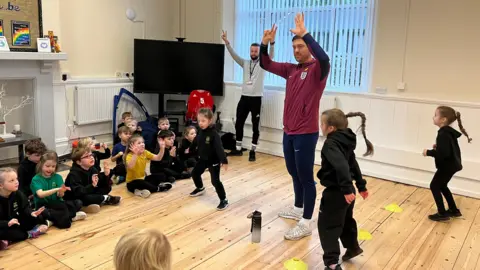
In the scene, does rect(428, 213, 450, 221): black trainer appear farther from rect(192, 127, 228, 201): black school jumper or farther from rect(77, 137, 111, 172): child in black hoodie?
rect(77, 137, 111, 172): child in black hoodie

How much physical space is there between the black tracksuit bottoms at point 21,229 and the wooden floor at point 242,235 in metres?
0.06

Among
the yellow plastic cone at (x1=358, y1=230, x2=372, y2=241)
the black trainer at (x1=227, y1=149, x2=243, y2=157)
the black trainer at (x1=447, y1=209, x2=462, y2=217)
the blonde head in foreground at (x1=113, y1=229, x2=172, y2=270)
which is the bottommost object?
the yellow plastic cone at (x1=358, y1=230, x2=372, y2=241)

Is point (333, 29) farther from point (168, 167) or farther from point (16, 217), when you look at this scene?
point (16, 217)

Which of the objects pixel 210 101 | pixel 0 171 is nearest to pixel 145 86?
pixel 210 101

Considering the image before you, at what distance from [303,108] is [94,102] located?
3.85 m

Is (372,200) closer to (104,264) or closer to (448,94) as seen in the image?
(448,94)

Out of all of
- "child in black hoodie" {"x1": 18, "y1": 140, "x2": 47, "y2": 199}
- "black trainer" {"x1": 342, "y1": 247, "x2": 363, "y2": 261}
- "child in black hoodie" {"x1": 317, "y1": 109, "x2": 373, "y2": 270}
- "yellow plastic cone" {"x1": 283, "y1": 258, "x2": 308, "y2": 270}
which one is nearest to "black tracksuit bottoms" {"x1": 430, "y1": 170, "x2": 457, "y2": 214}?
"black trainer" {"x1": 342, "y1": 247, "x2": 363, "y2": 261}

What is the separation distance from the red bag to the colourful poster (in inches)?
87.0

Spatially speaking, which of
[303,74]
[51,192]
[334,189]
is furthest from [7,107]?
[334,189]

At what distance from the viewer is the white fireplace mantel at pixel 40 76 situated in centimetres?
484

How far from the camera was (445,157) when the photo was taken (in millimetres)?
3660

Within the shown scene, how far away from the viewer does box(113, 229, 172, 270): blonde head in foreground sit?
127 cm

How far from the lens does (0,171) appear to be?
9.45ft

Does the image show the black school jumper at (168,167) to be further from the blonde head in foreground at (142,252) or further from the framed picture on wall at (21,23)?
the blonde head in foreground at (142,252)
